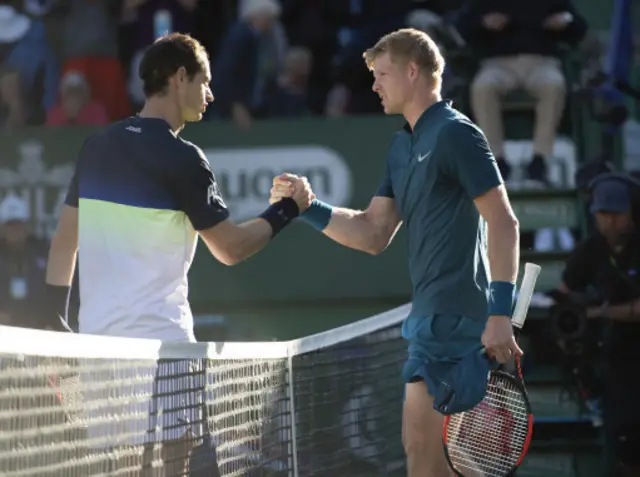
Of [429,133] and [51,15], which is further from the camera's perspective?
[51,15]

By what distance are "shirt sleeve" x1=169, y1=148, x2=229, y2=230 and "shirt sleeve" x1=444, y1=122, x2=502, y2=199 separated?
0.80 meters

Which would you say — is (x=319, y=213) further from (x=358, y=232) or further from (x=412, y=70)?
(x=412, y=70)

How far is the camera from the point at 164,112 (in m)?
4.85

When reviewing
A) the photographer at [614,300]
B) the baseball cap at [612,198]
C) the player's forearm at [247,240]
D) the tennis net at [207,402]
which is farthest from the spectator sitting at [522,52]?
the player's forearm at [247,240]

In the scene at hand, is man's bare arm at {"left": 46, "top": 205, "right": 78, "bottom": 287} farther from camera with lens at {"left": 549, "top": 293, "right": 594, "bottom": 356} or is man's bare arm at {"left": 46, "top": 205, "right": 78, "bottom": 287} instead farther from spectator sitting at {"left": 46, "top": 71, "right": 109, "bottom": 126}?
spectator sitting at {"left": 46, "top": 71, "right": 109, "bottom": 126}

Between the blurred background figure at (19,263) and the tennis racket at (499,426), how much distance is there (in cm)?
568

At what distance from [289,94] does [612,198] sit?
2543 mm

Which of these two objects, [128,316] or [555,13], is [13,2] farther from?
[128,316]

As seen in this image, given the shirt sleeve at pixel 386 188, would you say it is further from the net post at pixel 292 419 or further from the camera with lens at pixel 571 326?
the camera with lens at pixel 571 326

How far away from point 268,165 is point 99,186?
5.45 meters

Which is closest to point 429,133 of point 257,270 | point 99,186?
point 99,186

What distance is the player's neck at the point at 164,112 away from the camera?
4848 millimetres

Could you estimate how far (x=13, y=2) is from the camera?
11156 mm

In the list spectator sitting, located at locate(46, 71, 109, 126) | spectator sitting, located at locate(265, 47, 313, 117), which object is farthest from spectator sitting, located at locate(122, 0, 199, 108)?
spectator sitting, located at locate(265, 47, 313, 117)
